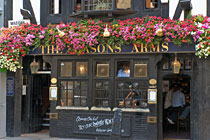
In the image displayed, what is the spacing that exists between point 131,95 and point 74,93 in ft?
6.68

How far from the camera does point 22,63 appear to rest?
11.2 m

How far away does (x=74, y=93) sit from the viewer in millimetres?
10602

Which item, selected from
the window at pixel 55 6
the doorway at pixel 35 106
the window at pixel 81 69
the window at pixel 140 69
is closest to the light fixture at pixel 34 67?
the doorway at pixel 35 106

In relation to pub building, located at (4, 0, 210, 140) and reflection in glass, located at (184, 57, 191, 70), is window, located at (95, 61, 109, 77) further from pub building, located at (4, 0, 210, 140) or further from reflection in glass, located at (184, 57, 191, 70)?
reflection in glass, located at (184, 57, 191, 70)

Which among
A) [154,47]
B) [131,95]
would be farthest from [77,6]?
[131,95]

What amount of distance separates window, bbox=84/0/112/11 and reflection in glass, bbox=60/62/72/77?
6.72 ft

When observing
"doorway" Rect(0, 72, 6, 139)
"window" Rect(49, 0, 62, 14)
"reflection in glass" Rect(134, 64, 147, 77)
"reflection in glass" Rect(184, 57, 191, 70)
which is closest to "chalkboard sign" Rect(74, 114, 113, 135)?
"reflection in glass" Rect(134, 64, 147, 77)

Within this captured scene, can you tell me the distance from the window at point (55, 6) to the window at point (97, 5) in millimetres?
1162

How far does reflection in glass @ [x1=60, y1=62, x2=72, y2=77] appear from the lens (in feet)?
35.0

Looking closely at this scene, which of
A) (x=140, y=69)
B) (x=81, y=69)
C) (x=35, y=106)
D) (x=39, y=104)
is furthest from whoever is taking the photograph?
(x=39, y=104)

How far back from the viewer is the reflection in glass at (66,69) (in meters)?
10.7

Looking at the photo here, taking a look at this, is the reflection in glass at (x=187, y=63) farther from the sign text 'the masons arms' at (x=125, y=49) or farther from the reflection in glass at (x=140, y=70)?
the reflection in glass at (x=140, y=70)

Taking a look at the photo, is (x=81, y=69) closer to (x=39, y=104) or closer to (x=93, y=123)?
(x=93, y=123)

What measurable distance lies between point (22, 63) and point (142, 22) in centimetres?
477
